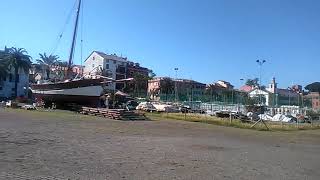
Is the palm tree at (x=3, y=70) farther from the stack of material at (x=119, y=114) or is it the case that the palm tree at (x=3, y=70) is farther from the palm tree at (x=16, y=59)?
the stack of material at (x=119, y=114)

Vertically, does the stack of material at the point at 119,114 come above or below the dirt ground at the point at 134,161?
above

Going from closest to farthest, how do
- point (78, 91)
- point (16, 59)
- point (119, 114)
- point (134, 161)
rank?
point (134, 161)
point (119, 114)
point (78, 91)
point (16, 59)

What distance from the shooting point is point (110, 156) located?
15.0 metres

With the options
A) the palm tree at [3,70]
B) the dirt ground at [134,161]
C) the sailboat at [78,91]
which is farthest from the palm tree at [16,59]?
the dirt ground at [134,161]

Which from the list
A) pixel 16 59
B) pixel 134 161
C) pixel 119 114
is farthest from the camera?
pixel 16 59

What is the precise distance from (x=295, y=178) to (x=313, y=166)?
3380mm

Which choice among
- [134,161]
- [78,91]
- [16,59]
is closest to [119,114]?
[78,91]

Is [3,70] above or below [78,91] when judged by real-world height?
above

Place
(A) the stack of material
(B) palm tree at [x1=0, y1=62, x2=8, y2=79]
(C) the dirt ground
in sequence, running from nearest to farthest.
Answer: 1. (C) the dirt ground
2. (A) the stack of material
3. (B) palm tree at [x1=0, y1=62, x2=8, y2=79]

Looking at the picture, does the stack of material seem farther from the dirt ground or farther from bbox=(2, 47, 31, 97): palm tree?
bbox=(2, 47, 31, 97): palm tree

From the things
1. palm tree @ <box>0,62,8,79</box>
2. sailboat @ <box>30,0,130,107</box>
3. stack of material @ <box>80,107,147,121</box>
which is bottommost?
stack of material @ <box>80,107,147,121</box>

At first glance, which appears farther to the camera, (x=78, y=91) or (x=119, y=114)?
(x=78, y=91)

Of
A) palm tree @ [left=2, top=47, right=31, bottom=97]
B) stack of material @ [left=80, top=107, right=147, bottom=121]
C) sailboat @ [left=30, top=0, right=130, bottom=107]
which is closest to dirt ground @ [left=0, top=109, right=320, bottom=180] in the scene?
stack of material @ [left=80, top=107, right=147, bottom=121]

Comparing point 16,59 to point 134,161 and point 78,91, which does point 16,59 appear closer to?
point 78,91
